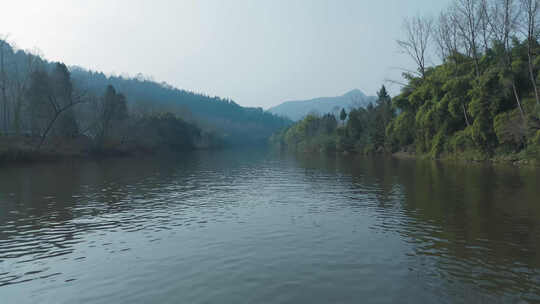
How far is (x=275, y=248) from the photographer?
12.1 m

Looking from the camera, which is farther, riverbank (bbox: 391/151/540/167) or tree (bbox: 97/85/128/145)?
tree (bbox: 97/85/128/145)

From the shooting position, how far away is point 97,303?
26.9 ft

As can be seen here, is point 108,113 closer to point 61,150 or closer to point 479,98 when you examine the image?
point 61,150

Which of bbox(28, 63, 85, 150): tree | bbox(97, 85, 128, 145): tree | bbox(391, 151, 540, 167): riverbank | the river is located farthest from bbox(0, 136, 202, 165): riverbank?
bbox(391, 151, 540, 167): riverbank

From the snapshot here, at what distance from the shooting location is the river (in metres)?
8.61

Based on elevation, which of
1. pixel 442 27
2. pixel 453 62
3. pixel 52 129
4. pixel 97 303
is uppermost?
pixel 442 27

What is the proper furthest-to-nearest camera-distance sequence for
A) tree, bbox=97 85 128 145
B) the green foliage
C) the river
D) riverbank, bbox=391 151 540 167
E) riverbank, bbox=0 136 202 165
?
tree, bbox=97 85 128 145
riverbank, bbox=0 136 202 165
the green foliage
riverbank, bbox=391 151 540 167
the river

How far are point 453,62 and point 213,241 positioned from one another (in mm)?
52914

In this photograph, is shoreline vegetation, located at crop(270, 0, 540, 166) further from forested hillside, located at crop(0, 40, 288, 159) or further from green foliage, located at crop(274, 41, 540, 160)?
forested hillside, located at crop(0, 40, 288, 159)

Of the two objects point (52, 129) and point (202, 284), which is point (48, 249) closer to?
point (202, 284)

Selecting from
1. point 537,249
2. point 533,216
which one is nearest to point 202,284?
point 537,249

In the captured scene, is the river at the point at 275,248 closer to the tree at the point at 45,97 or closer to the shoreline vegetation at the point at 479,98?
the shoreline vegetation at the point at 479,98

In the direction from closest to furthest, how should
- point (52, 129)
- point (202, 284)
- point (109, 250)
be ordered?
point (202, 284), point (109, 250), point (52, 129)

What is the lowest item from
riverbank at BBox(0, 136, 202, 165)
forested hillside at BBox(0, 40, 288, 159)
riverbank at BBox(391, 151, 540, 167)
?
riverbank at BBox(391, 151, 540, 167)
